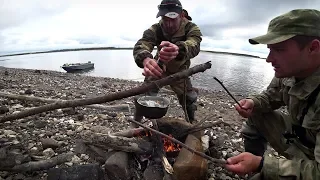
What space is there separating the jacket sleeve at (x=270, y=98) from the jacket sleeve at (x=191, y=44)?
4.49 feet

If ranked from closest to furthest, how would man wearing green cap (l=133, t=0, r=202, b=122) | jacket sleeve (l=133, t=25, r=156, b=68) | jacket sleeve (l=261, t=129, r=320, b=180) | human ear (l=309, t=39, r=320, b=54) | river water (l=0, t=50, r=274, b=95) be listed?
jacket sleeve (l=261, t=129, r=320, b=180)
human ear (l=309, t=39, r=320, b=54)
man wearing green cap (l=133, t=0, r=202, b=122)
jacket sleeve (l=133, t=25, r=156, b=68)
river water (l=0, t=50, r=274, b=95)

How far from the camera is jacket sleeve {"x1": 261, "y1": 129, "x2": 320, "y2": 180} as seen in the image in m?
2.15

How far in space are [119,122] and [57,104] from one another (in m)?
3.06

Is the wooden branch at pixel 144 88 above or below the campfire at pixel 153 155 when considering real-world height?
above

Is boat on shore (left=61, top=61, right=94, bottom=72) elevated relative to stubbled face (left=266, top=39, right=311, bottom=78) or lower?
lower

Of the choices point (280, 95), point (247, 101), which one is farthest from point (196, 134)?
point (280, 95)

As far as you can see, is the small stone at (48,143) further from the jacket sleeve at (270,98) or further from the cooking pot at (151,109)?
the jacket sleeve at (270,98)

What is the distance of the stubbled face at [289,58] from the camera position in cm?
250

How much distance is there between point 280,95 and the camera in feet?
11.8

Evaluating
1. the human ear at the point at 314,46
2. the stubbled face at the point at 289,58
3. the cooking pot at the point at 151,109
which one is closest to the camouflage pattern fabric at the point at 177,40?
the cooking pot at the point at 151,109

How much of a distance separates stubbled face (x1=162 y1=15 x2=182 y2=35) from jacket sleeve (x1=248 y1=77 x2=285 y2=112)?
7.99 ft

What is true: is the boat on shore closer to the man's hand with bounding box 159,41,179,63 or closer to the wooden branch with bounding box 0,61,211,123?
the wooden branch with bounding box 0,61,211,123

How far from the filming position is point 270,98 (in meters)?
3.64

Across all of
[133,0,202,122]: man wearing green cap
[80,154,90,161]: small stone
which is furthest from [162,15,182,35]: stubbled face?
[80,154,90,161]: small stone
